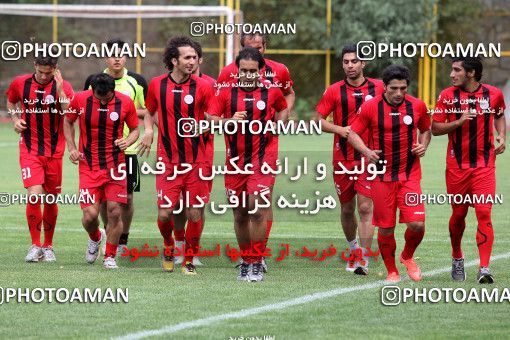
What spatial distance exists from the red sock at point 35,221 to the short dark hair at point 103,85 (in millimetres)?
1538

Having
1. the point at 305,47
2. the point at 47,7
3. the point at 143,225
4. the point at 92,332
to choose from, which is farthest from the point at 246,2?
the point at 92,332

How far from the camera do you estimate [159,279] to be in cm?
1076

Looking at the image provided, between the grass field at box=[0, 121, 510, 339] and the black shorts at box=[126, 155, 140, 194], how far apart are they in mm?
756

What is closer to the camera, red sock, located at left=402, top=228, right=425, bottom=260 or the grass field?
the grass field

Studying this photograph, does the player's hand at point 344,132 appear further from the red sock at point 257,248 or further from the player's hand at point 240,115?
the red sock at point 257,248

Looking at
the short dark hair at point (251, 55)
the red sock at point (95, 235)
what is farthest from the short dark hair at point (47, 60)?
the short dark hair at point (251, 55)

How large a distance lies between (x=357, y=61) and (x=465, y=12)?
81.1 feet

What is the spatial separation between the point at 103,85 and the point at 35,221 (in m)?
1.76

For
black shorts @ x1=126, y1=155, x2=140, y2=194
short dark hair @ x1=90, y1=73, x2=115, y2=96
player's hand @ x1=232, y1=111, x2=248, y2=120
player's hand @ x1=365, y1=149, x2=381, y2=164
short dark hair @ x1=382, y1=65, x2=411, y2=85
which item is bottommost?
black shorts @ x1=126, y1=155, x2=140, y2=194

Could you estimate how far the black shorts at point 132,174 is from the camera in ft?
40.7

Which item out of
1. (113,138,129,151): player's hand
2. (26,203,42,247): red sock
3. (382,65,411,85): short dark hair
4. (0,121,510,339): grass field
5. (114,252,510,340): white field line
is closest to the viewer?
(114,252,510,340): white field line

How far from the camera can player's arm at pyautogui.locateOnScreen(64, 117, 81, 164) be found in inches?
450

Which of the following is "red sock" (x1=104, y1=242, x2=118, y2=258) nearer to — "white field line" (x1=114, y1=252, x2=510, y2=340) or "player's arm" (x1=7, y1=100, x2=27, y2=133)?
"player's arm" (x1=7, y1=100, x2=27, y2=133)

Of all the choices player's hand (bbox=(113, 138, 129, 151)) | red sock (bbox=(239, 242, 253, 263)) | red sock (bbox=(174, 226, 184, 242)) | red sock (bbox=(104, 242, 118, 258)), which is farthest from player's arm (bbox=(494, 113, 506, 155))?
red sock (bbox=(104, 242, 118, 258))
